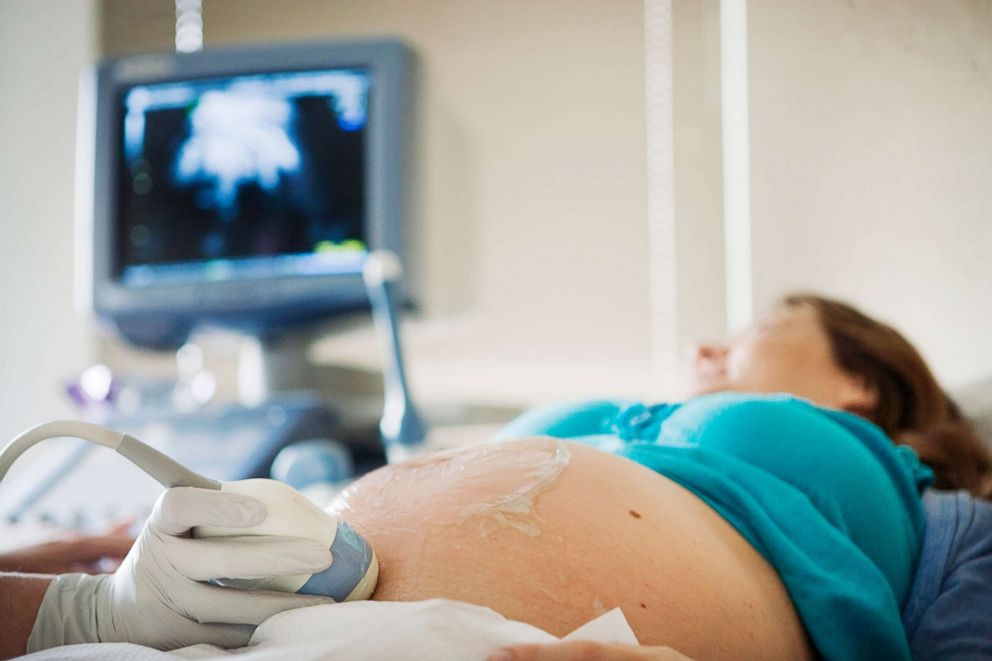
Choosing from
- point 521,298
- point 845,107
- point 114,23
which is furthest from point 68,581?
point 114,23

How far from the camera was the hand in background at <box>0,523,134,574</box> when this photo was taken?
0.75 metres

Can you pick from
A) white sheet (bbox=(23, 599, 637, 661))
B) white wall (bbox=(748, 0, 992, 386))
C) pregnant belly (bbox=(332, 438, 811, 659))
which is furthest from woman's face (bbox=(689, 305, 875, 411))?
white sheet (bbox=(23, 599, 637, 661))

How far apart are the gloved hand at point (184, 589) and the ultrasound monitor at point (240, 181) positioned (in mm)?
1038

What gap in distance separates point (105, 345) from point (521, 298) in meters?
0.90

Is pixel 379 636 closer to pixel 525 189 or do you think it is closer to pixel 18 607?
pixel 18 607

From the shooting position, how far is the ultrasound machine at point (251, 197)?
158cm

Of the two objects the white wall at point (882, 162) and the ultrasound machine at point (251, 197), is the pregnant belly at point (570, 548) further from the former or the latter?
the ultrasound machine at point (251, 197)

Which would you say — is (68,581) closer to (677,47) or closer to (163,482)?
(163,482)

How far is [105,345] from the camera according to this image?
194 centimetres

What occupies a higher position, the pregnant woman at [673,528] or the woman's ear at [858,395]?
the woman's ear at [858,395]

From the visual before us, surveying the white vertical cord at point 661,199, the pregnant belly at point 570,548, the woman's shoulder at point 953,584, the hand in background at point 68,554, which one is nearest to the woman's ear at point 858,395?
the woman's shoulder at point 953,584

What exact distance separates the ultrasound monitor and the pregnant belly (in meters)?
0.88

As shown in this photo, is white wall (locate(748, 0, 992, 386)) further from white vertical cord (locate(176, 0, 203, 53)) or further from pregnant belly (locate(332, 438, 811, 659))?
white vertical cord (locate(176, 0, 203, 53))

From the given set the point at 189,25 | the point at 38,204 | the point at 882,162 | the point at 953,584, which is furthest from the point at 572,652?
the point at 38,204
